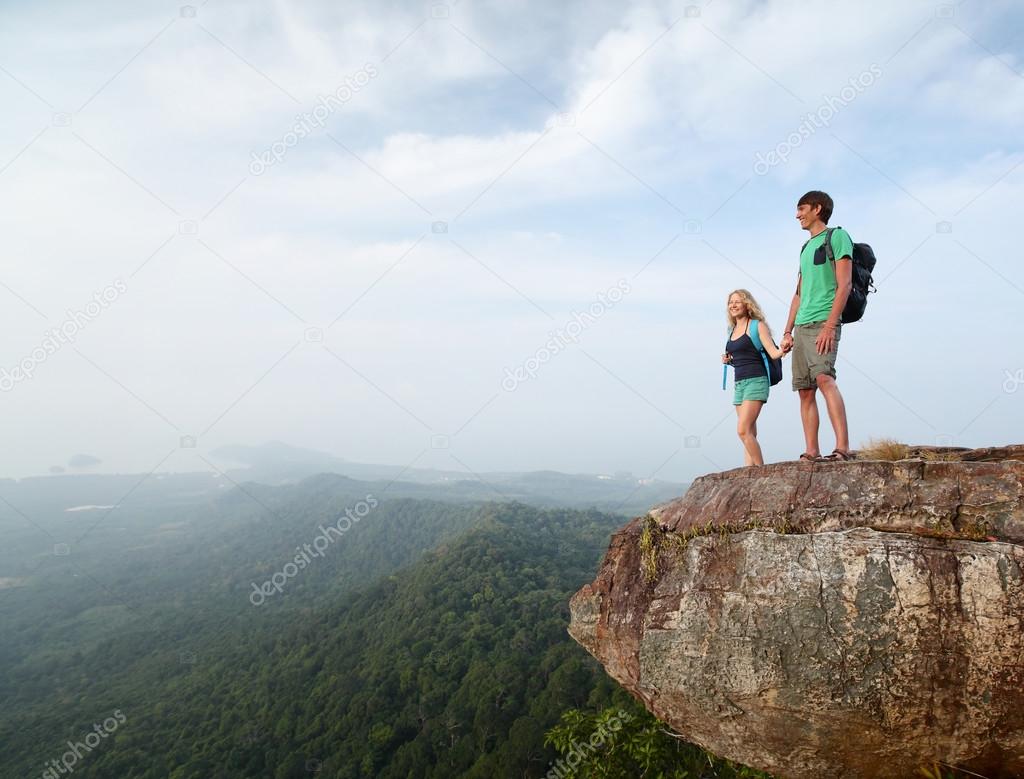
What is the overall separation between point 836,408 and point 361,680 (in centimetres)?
6332

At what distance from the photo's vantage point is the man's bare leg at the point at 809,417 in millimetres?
6137

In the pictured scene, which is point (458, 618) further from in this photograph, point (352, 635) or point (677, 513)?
point (677, 513)

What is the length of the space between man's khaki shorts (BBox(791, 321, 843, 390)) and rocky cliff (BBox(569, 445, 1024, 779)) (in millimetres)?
1071

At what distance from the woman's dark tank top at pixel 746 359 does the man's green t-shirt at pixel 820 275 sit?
0.65m

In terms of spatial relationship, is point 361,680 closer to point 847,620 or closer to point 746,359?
point 746,359

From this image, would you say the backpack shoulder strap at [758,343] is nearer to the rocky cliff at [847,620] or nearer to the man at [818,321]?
the man at [818,321]

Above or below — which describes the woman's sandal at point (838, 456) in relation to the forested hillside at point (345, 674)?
above

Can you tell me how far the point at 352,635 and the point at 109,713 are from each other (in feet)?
110

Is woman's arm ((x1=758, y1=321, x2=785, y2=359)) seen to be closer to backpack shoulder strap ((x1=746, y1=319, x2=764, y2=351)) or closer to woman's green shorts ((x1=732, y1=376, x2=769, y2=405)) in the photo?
backpack shoulder strap ((x1=746, y1=319, x2=764, y2=351))

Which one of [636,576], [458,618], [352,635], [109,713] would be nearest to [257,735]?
[352,635]

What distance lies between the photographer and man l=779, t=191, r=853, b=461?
18.5 ft

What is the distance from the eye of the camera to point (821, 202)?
19.5 feet

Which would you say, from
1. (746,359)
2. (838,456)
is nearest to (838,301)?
(746,359)

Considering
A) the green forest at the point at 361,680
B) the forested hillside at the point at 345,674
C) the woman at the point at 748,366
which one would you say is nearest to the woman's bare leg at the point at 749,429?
the woman at the point at 748,366
